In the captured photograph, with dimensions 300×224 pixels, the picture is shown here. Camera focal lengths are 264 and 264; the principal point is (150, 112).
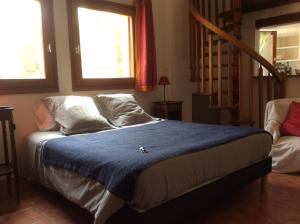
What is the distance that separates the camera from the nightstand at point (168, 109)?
3.98m

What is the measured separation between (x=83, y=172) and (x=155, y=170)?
53 centimetres

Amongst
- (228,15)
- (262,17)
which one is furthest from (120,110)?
(262,17)

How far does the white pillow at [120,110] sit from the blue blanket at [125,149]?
14.8 inches

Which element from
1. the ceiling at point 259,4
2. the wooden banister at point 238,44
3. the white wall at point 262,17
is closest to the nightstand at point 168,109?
the wooden banister at point 238,44

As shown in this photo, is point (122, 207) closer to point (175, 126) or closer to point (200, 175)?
point (200, 175)

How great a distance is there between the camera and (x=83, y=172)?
5.77ft

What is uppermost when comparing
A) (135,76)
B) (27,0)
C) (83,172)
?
(27,0)

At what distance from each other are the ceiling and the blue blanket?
2.54m

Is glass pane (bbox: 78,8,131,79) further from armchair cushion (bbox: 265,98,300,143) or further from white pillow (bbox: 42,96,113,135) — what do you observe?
armchair cushion (bbox: 265,98,300,143)

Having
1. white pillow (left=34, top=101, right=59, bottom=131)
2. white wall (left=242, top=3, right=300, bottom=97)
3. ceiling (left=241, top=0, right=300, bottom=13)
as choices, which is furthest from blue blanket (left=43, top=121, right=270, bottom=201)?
ceiling (left=241, top=0, right=300, bottom=13)

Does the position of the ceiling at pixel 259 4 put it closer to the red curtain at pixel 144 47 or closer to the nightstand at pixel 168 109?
the red curtain at pixel 144 47

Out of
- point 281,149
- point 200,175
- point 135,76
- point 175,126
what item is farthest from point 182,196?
point 135,76

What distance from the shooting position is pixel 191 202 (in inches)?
69.8

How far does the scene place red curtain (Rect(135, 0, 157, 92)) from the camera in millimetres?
3887
